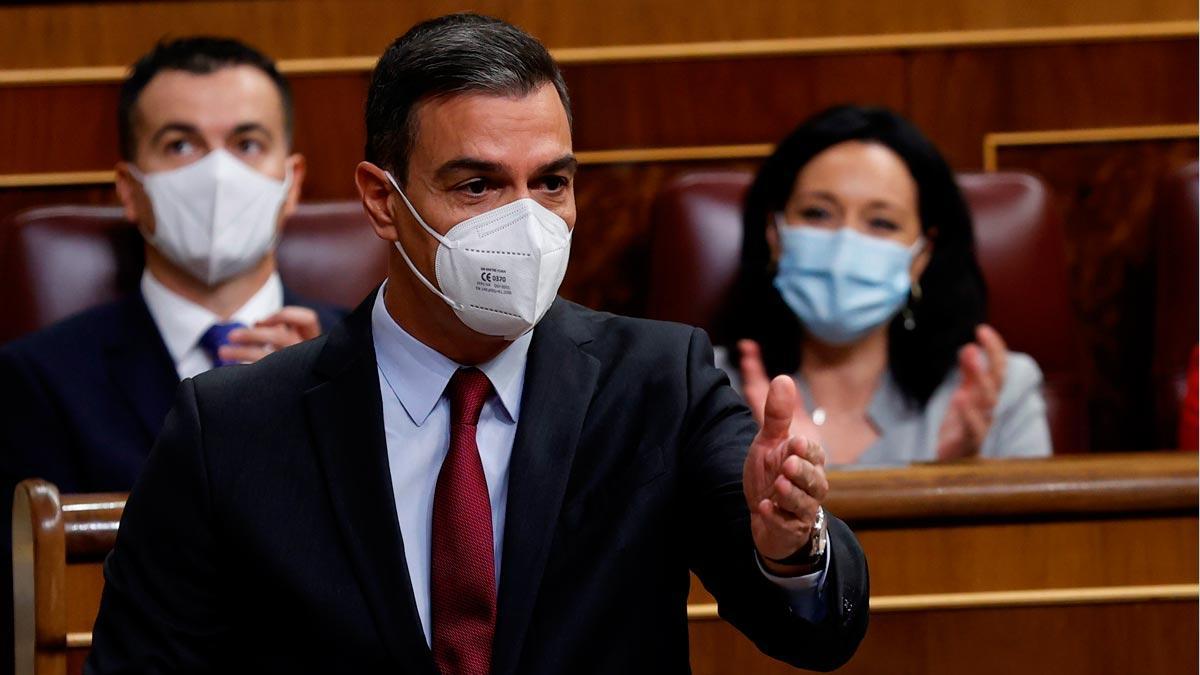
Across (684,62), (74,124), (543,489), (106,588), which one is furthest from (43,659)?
(684,62)

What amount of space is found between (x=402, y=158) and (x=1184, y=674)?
68 cm

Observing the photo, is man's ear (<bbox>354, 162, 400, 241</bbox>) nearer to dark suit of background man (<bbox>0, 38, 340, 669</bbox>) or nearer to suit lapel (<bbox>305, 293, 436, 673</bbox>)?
suit lapel (<bbox>305, 293, 436, 673</bbox>)

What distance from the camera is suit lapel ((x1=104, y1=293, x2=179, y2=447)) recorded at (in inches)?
62.1

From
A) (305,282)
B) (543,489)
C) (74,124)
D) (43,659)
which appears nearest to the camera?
(543,489)

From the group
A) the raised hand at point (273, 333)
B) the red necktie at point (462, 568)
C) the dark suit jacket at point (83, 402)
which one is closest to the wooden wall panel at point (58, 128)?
the dark suit jacket at point (83, 402)

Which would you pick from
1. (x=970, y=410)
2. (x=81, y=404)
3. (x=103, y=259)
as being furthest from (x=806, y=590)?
(x=103, y=259)

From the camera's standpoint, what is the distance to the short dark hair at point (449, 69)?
968 millimetres

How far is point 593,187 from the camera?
200 cm

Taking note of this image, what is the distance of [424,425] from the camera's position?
1.00 meters

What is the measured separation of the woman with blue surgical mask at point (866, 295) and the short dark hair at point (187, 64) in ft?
1.81

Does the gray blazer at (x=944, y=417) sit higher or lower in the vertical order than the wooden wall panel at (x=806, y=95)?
lower

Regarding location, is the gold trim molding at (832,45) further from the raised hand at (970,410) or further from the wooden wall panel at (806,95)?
the raised hand at (970,410)

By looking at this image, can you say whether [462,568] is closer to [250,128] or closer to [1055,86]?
[250,128]

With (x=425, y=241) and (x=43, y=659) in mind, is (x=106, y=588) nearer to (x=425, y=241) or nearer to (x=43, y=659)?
(x=43, y=659)
